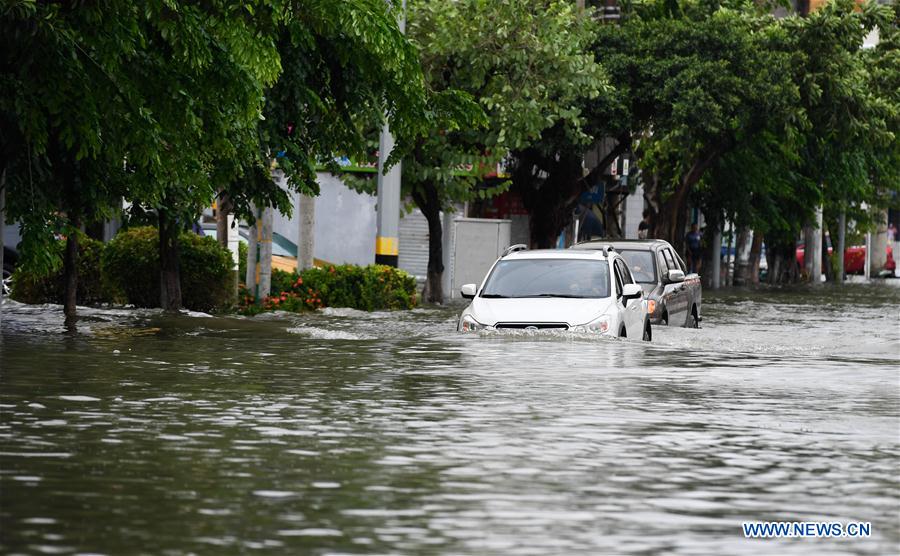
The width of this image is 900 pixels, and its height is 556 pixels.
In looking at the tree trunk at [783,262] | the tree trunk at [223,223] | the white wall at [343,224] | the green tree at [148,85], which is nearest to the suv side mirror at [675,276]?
the green tree at [148,85]

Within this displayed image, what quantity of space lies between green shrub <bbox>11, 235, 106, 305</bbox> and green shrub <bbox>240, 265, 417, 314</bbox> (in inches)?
97.0

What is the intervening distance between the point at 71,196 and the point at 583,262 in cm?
602

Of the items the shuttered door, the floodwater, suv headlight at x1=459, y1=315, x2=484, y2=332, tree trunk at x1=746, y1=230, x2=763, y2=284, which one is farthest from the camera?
tree trunk at x1=746, y1=230, x2=763, y2=284

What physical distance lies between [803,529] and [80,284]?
22.3 m

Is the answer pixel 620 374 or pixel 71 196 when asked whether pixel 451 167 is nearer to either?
pixel 71 196

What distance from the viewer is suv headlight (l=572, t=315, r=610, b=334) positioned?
1983cm

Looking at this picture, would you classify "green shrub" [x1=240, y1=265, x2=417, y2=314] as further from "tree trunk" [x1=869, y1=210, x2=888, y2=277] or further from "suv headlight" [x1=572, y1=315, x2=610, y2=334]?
"tree trunk" [x1=869, y1=210, x2=888, y2=277]

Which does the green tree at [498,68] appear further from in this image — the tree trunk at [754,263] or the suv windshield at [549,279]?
the tree trunk at [754,263]

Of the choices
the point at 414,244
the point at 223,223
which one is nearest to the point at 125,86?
the point at 223,223

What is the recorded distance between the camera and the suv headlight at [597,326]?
19828mm

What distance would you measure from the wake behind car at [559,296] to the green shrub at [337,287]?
27.6ft

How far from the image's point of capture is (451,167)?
1383 inches

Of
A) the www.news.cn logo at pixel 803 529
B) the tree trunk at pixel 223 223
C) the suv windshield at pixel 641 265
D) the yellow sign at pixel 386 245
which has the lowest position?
the www.news.cn logo at pixel 803 529

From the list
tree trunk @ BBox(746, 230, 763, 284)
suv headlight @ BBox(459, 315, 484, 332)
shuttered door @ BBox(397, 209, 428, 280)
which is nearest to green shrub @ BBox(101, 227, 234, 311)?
suv headlight @ BBox(459, 315, 484, 332)
